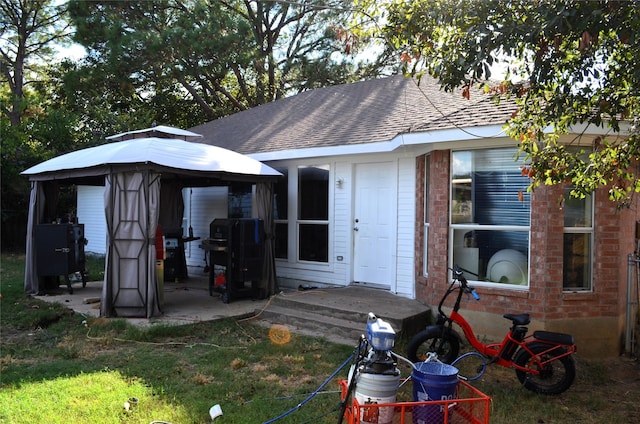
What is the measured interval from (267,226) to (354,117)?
3184mm

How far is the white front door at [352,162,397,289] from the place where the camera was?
28.2 ft

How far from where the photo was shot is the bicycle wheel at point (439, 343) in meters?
5.34

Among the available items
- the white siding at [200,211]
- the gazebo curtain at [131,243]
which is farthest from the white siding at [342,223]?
the white siding at [200,211]

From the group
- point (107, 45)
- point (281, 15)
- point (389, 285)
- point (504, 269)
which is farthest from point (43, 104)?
point (504, 269)

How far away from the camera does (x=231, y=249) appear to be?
8531 mm

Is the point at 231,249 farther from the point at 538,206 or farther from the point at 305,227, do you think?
the point at 538,206

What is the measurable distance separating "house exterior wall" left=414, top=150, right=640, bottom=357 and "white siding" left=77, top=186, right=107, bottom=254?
14.0 metres

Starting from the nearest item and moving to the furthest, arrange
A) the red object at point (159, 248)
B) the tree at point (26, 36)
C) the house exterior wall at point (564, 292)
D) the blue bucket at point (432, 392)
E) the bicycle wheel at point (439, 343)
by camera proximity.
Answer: the blue bucket at point (432, 392)
the bicycle wheel at point (439, 343)
the house exterior wall at point (564, 292)
the red object at point (159, 248)
the tree at point (26, 36)

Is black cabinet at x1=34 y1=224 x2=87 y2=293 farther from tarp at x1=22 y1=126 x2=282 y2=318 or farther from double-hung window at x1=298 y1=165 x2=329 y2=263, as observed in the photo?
double-hung window at x1=298 y1=165 x2=329 y2=263

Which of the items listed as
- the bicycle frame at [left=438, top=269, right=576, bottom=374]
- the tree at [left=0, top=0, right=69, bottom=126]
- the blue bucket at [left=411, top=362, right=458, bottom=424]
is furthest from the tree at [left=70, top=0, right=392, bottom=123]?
the blue bucket at [left=411, top=362, right=458, bottom=424]

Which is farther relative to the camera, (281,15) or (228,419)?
(281,15)

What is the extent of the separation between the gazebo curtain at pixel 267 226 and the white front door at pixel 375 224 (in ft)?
4.92

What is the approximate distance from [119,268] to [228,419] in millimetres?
4041

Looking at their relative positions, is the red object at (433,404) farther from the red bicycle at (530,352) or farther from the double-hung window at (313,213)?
the double-hung window at (313,213)
